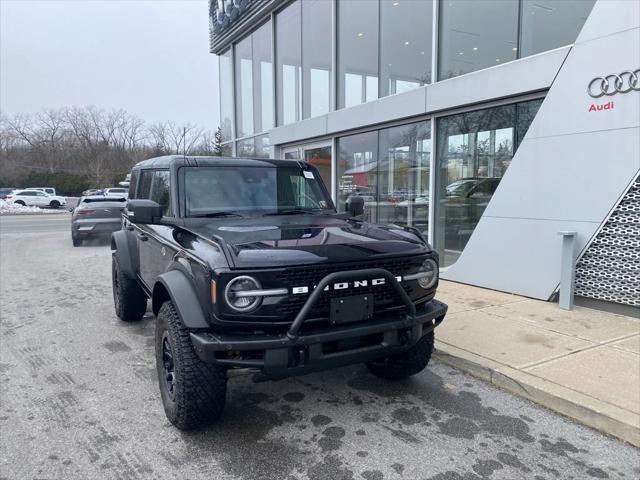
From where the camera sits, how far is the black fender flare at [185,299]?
2896 mm

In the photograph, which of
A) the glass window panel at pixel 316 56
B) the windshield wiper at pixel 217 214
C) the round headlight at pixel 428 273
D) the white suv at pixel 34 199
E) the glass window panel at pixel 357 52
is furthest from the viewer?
the white suv at pixel 34 199

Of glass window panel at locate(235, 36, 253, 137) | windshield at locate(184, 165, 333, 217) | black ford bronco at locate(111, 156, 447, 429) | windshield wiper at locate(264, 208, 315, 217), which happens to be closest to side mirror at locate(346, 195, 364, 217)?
windshield at locate(184, 165, 333, 217)

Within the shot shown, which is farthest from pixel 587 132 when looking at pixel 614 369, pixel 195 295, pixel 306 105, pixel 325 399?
pixel 306 105

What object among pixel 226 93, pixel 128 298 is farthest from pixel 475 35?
pixel 226 93

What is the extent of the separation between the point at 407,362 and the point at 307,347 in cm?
136

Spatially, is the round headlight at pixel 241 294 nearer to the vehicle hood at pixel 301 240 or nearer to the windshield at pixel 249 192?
the vehicle hood at pixel 301 240

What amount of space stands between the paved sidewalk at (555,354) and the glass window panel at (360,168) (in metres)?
4.05

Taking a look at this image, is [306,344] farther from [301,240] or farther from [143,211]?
[143,211]

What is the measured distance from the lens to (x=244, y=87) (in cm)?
1603

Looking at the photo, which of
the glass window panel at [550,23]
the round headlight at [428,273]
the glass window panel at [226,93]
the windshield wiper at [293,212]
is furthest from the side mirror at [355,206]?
the glass window panel at [226,93]

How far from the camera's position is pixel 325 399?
12.3 ft

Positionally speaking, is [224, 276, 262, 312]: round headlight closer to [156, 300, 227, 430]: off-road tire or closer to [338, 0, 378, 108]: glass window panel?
[156, 300, 227, 430]: off-road tire

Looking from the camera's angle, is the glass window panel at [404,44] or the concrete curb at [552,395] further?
the glass window panel at [404,44]

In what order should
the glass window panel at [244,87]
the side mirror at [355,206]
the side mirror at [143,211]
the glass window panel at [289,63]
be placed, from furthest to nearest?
the glass window panel at [244,87]
the glass window panel at [289,63]
the side mirror at [355,206]
the side mirror at [143,211]
